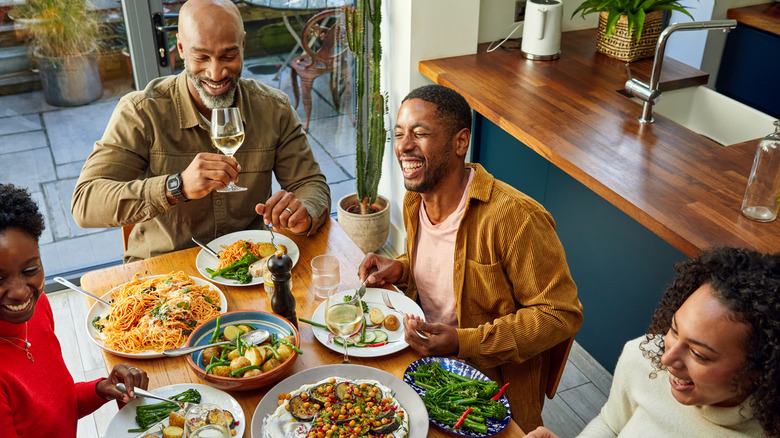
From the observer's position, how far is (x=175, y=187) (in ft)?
6.50

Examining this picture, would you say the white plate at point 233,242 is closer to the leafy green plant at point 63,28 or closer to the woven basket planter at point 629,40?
the leafy green plant at point 63,28

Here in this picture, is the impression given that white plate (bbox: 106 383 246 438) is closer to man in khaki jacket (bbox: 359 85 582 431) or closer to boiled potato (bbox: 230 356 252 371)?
boiled potato (bbox: 230 356 252 371)

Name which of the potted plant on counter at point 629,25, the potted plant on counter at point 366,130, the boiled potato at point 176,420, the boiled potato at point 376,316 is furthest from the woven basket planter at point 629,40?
the boiled potato at point 176,420

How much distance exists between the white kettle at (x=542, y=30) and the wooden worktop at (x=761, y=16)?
1.22 m

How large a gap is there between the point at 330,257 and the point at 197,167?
47 cm

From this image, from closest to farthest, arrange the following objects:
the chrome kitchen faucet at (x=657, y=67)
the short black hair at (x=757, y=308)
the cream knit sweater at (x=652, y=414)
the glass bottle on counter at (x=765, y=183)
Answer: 1. the short black hair at (x=757, y=308)
2. the cream knit sweater at (x=652, y=414)
3. the glass bottle on counter at (x=765, y=183)
4. the chrome kitchen faucet at (x=657, y=67)

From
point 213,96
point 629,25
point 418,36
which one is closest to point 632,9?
point 629,25

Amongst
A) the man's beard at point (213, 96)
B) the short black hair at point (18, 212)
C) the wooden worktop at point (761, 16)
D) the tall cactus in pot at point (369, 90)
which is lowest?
the tall cactus in pot at point (369, 90)

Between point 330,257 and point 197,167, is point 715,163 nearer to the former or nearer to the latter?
point 330,257

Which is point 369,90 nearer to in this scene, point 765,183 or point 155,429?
point 765,183

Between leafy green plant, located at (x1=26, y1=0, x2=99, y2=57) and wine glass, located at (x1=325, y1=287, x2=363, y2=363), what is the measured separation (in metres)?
2.25

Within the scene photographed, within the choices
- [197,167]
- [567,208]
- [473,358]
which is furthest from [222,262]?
[567,208]

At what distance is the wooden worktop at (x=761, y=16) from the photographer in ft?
12.0

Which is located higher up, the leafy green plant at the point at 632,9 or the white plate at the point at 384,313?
the leafy green plant at the point at 632,9
